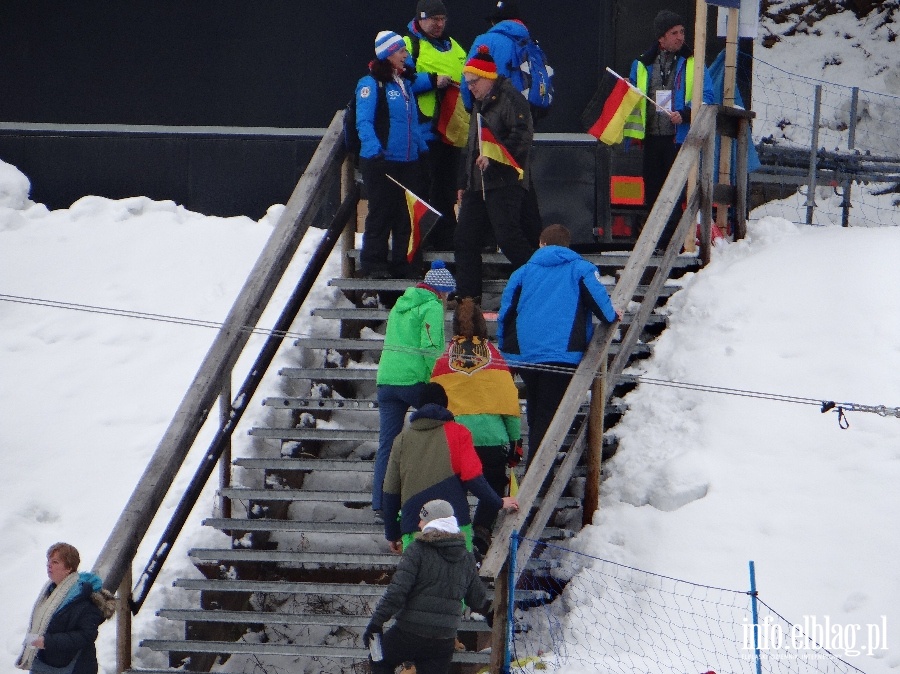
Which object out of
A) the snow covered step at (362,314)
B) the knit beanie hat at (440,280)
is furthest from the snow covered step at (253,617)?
the snow covered step at (362,314)

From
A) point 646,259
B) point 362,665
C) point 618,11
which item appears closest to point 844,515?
point 646,259

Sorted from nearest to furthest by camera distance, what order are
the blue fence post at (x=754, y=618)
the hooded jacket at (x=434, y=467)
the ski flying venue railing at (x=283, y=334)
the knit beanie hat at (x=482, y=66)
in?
the blue fence post at (x=754, y=618) < the hooded jacket at (x=434, y=467) < the ski flying venue railing at (x=283, y=334) < the knit beanie hat at (x=482, y=66)

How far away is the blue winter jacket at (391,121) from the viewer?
31.9 feet

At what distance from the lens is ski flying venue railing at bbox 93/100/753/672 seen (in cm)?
724

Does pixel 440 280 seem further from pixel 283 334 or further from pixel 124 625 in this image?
pixel 124 625

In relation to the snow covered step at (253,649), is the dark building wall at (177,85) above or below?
above

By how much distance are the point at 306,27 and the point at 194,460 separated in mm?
5549

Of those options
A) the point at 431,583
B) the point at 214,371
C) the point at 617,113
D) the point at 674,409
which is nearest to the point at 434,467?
the point at 431,583

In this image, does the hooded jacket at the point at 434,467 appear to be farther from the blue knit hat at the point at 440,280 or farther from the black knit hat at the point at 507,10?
the black knit hat at the point at 507,10

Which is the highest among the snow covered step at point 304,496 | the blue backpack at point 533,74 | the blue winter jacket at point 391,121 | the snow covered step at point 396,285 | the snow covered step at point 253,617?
Result: the blue backpack at point 533,74

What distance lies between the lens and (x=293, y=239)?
30.5 ft

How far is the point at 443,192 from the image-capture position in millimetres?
10570

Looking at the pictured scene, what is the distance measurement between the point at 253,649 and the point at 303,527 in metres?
0.85

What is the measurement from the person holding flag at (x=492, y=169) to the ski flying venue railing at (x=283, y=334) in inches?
36.5
